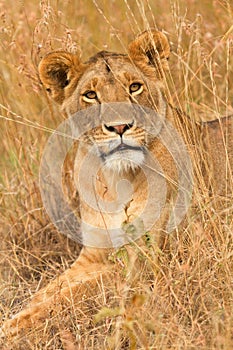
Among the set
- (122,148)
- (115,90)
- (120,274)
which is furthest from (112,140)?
(120,274)

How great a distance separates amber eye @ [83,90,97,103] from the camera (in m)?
3.42

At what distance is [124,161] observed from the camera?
10.7ft

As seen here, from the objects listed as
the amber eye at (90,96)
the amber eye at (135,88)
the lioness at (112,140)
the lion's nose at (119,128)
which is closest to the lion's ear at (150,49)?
the lioness at (112,140)

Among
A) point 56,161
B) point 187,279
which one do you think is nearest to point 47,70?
point 56,161

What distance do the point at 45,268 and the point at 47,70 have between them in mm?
1057

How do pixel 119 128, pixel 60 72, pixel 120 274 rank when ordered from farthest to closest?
1. pixel 60 72
2. pixel 120 274
3. pixel 119 128

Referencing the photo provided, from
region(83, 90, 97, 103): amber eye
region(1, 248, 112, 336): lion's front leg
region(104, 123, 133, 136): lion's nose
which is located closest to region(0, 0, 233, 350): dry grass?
region(1, 248, 112, 336): lion's front leg

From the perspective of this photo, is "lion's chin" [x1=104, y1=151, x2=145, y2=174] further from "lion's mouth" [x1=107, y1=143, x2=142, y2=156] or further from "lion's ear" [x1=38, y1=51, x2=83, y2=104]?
"lion's ear" [x1=38, y1=51, x2=83, y2=104]

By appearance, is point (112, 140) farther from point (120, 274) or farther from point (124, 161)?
point (120, 274)

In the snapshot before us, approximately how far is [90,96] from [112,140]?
0.37 m

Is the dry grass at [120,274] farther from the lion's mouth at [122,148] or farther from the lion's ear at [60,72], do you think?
the lion's mouth at [122,148]

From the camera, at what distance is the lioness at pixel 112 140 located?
10.6 feet

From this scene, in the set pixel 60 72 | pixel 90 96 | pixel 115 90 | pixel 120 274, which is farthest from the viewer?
pixel 60 72

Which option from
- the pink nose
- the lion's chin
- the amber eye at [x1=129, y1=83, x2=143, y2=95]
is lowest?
the lion's chin
